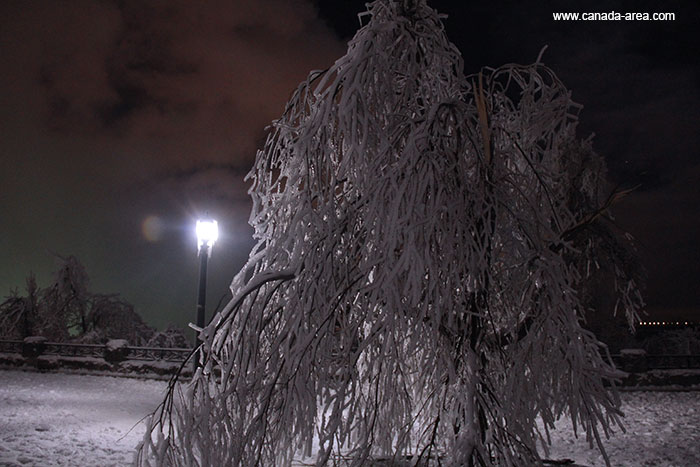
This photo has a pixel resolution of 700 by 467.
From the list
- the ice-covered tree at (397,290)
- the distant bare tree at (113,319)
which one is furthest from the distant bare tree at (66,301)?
the ice-covered tree at (397,290)

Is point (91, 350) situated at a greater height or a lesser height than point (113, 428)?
greater

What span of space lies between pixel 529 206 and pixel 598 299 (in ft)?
56.7

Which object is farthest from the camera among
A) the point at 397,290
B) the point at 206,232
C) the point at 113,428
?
the point at 206,232

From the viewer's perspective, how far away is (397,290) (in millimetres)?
3582

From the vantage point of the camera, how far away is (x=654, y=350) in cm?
2175

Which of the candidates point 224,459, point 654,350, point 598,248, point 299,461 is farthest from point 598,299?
point 224,459

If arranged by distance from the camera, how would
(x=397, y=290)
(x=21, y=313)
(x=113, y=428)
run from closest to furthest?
(x=397, y=290) < (x=113, y=428) < (x=21, y=313)

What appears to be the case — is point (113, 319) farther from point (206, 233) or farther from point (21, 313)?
point (206, 233)

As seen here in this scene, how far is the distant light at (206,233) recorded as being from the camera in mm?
11492

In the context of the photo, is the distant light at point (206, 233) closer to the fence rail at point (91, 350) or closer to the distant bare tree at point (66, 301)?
the fence rail at point (91, 350)

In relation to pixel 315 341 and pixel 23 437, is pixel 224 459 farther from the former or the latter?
pixel 23 437

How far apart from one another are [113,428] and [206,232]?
406 centimetres

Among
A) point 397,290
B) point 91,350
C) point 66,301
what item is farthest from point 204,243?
point 66,301

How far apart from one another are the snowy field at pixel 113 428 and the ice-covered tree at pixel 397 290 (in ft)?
13.6
